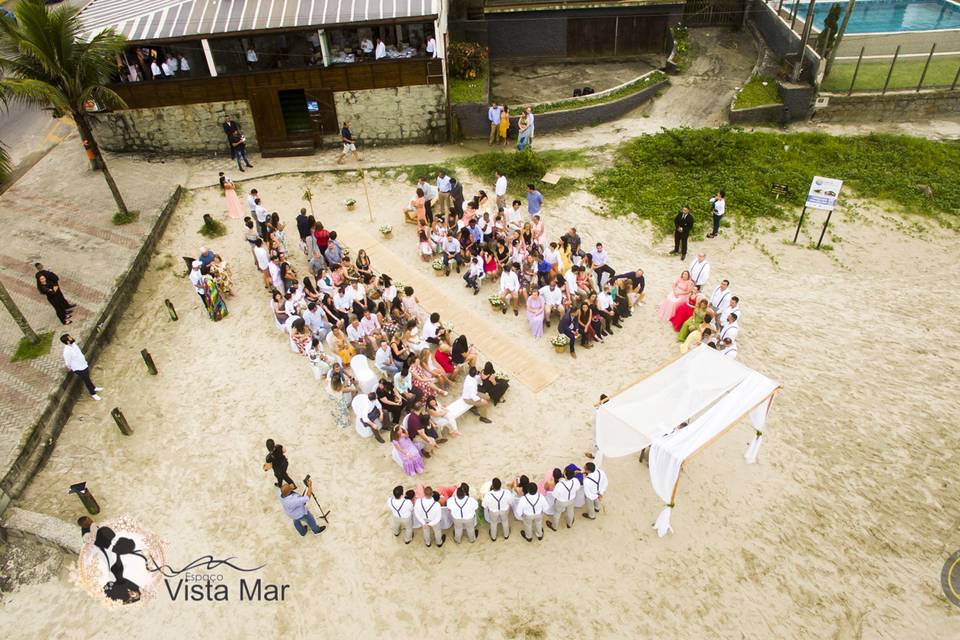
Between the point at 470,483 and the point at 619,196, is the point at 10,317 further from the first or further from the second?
the point at 619,196

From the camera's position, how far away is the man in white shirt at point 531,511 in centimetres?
942

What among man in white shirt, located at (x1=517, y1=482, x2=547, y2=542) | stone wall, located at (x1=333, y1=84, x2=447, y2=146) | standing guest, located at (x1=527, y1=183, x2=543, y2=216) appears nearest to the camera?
man in white shirt, located at (x1=517, y1=482, x2=547, y2=542)

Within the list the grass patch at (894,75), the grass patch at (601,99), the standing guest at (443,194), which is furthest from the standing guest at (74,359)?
the grass patch at (894,75)

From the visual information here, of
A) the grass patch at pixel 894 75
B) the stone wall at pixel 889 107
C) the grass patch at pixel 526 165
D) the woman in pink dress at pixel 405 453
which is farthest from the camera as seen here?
the grass patch at pixel 894 75

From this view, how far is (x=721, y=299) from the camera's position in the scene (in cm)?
1354

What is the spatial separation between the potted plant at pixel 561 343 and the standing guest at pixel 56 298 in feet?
36.2

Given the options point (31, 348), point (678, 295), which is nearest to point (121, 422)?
point (31, 348)

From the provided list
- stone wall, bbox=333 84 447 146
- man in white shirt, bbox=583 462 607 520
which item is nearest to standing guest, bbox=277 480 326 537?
man in white shirt, bbox=583 462 607 520

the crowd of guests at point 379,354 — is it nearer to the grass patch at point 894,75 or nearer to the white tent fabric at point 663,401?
the white tent fabric at point 663,401

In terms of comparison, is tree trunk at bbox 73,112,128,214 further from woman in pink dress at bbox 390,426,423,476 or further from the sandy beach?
woman in pink dress at bbox 390,426,423,476

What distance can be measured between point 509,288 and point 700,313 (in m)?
4.26

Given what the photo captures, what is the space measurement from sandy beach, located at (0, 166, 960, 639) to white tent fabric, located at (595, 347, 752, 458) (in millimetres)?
1377

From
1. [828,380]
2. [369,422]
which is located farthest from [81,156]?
[828,380]

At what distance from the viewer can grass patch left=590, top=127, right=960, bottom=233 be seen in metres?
18.0
